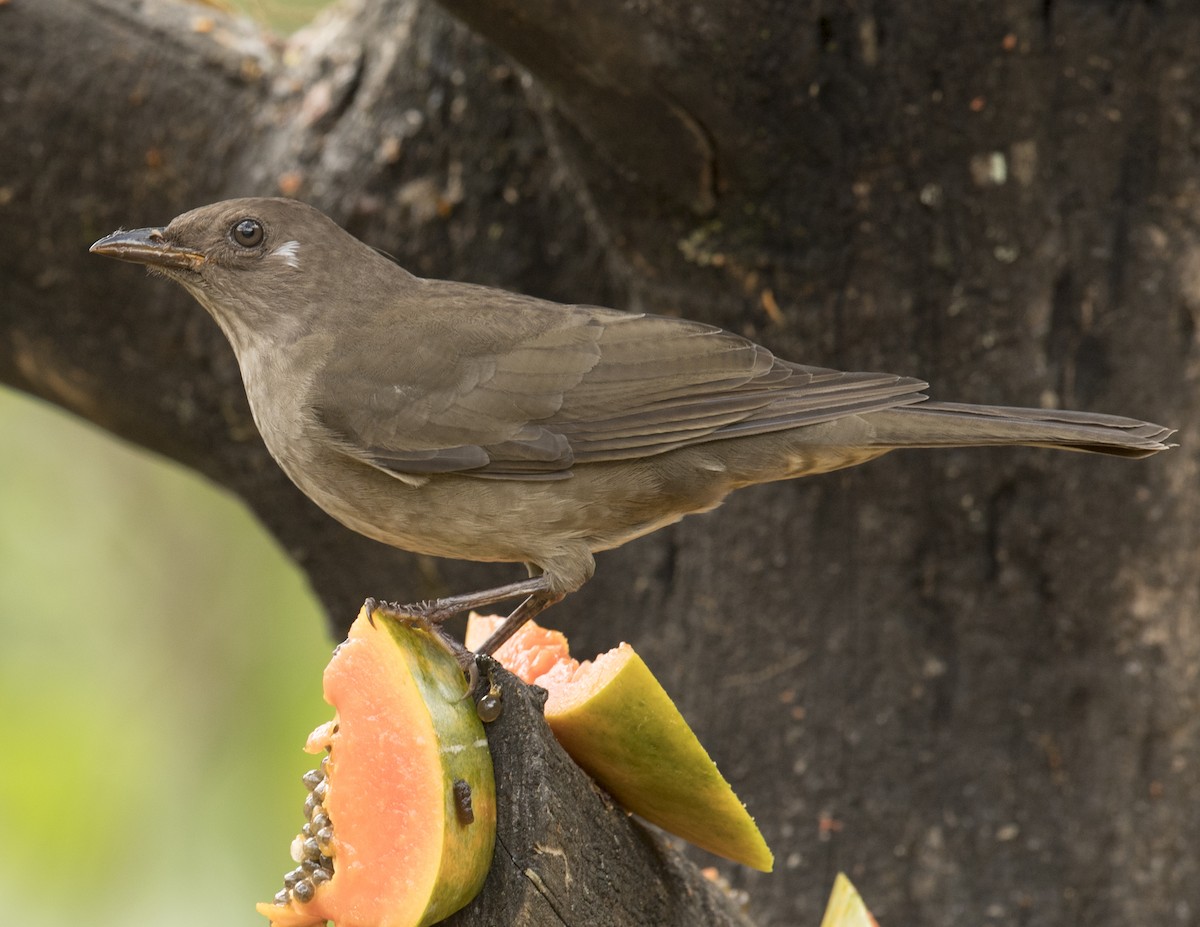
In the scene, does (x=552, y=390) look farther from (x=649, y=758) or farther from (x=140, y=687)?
(x=140, y=687)

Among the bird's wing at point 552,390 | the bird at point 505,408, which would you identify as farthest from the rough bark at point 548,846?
the bird's wing at point 552,390

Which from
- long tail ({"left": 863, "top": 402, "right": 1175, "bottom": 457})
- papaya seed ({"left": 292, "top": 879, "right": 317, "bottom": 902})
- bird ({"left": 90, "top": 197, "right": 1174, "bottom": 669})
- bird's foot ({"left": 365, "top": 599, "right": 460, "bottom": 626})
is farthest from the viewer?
bird ({"left": 90, "top": 197, "right": 1174, "bottom": 669})

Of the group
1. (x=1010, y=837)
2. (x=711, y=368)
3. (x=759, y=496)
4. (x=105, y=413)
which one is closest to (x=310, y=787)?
(x=711, y=368)

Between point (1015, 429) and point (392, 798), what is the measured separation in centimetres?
144

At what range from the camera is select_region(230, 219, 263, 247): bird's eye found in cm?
336

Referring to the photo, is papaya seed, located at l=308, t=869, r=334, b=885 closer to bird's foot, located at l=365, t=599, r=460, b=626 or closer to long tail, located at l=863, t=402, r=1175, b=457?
bird's foot, located at l=365, t=599, r=460, b=626

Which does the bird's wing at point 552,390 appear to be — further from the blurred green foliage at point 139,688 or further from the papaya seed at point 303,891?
the blurred green foliage at point 139,688

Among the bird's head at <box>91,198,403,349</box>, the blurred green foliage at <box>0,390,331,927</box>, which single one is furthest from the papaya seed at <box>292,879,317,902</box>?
the blurred green foliage at <box>0,390,331,927</box>

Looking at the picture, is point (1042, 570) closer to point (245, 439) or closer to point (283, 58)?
point (245, 439)

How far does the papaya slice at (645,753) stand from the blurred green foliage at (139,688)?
385cm

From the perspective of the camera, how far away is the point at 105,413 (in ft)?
14.4

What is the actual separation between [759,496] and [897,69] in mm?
1139

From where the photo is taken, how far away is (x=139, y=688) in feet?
24.6

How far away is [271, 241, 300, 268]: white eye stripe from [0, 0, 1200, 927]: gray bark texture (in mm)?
571
